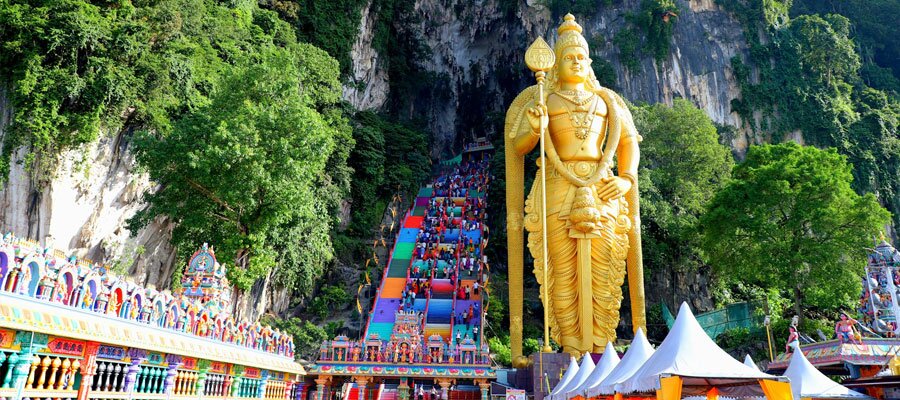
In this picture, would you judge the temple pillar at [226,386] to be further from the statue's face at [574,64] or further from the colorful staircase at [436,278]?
the statue's face at [574,64]

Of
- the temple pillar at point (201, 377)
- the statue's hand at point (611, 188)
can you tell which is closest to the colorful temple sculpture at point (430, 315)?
the statue's hand at point (611, 188)

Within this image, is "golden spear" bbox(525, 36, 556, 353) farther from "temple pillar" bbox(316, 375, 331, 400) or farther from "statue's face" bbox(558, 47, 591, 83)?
"temple pillar" bbox(316, 375, 331, 400)

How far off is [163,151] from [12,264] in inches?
325

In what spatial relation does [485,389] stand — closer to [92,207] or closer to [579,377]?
[579,377]

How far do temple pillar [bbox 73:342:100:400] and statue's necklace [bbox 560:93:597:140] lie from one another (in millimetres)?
7555

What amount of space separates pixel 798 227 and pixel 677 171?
23.5 ft

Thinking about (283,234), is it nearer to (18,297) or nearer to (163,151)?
(163,151)

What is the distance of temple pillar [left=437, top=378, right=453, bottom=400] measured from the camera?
980cm

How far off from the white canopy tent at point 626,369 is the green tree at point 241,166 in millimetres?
7385


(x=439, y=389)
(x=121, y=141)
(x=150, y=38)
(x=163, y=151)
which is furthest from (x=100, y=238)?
(x=439, y=389)

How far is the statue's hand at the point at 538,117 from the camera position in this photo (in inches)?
382

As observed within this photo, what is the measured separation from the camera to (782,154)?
14531 mm

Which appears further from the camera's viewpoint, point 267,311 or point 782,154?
point 267,311

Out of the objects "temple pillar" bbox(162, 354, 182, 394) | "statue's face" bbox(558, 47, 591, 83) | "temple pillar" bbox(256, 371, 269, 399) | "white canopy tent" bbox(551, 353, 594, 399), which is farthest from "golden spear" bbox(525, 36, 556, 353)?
"temple pillar" bbox(162, 354, 182, 394)
